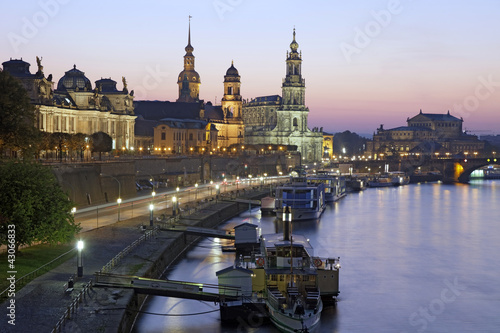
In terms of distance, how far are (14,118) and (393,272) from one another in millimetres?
34789

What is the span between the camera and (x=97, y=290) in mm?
33062

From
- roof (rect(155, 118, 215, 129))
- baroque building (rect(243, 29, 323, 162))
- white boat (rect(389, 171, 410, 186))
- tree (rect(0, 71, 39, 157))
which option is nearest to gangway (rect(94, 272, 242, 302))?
tree (rect(0, 71, 39, 157))

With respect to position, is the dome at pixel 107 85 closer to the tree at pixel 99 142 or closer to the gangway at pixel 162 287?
the tree at pixel 99 142

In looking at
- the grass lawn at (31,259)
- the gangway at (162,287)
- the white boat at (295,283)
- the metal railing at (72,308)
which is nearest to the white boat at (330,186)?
the white boat at (295,283)

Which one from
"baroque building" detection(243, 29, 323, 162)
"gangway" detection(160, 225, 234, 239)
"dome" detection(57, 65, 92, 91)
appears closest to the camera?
"gangway" detection(160, 225, 234, 239)

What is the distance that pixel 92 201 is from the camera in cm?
7088

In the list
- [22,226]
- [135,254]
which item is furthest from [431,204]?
[22,226]

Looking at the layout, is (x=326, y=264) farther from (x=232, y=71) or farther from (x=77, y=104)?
(x=232, y=71)

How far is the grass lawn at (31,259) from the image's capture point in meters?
33.7

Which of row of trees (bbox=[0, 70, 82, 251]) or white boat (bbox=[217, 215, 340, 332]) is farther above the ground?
row of trees (bbox=[0, 70, 82, 251])

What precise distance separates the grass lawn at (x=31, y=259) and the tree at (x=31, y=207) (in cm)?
78

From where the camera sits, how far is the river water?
37562 millimetres

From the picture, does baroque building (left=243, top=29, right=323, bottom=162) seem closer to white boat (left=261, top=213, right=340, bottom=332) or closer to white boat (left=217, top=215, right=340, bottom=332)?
white boat (left=261, top=213, right=340, bottom=332)

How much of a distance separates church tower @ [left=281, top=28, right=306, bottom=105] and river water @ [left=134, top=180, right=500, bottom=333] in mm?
96536
